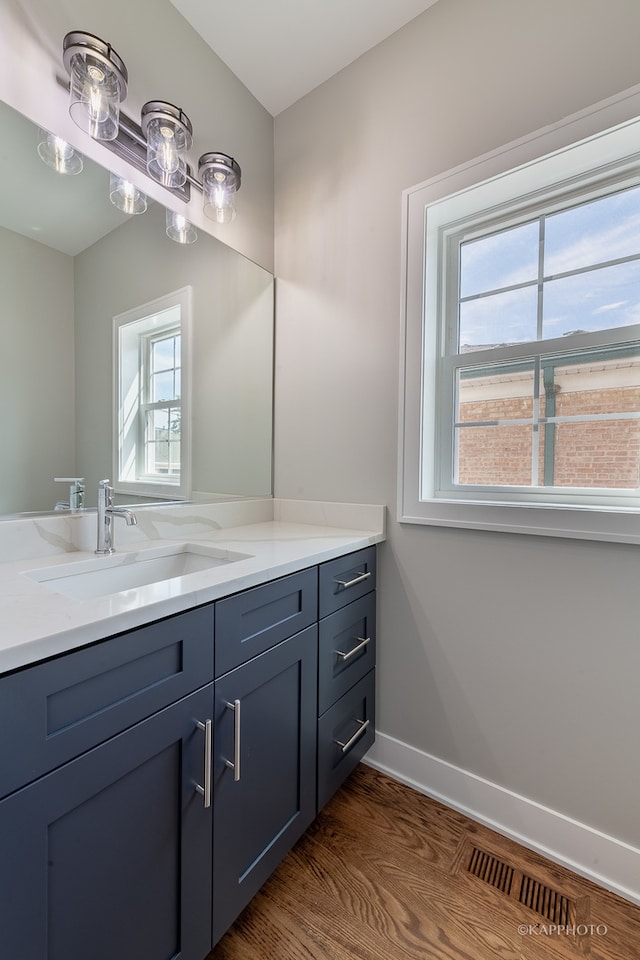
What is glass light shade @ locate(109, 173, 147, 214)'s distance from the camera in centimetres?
127

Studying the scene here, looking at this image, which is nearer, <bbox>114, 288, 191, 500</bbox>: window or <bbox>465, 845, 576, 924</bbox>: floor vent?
<bbox>465, 845, 576, 924</bbox>: floor vent

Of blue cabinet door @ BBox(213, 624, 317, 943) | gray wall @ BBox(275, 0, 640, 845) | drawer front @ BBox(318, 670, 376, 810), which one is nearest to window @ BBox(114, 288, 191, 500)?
gray wall @ BBox(275, 0, 640, 845)

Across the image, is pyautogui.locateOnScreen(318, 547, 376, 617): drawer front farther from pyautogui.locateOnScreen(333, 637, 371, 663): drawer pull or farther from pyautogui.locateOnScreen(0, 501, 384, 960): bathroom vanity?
pyautogui.locateOnScreen(333, 637, 371, 663): drawer pull

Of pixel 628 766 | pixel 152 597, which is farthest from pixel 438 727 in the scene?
pixel 152 597

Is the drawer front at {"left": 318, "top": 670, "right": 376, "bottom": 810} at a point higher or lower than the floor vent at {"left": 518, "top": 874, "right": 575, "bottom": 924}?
higher

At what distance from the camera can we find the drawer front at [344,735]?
1.27 metres

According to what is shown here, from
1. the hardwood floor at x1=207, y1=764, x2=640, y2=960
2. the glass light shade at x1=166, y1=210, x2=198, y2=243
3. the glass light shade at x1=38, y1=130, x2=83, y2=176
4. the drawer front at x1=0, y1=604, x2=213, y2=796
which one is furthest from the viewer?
the glass light shade at x1=166, y1=210, x2=198, y2=243

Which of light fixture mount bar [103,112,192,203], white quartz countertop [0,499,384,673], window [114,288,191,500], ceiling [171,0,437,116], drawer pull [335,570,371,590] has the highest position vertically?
ceiling [171,0,437,116]

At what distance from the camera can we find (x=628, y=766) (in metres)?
1.15

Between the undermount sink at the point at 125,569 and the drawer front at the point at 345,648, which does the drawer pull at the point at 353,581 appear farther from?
the undermount sink at the point at 125,569

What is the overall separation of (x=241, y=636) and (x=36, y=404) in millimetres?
852

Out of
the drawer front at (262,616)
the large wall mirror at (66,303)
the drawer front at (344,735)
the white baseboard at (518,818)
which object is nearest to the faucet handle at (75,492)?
the large wall mirror at (66,303)

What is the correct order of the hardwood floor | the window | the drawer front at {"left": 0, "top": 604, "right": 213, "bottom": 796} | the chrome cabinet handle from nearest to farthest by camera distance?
the drawer front at {"left": 0, "top": 604, "right": 213, "bottom": 796}
the chrome cabinet handle
the hardwood floor
the window

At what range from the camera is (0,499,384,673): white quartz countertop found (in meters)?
0.66
